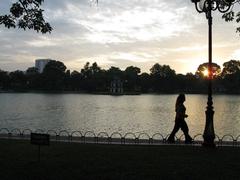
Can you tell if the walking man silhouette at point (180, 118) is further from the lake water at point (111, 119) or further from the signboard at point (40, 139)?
the lake water at point (111, 119)

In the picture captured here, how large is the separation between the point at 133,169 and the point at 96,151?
331 centimetres

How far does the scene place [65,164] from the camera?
40.5 feet

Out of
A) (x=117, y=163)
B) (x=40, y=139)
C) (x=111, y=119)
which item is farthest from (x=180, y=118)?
(x=111, y=119)

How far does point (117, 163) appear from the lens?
12.5 metres

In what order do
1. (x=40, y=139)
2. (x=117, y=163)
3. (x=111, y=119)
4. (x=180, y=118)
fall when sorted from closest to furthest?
1. (x=40, y=139)
2. (x=117, y=163)
3. (x=180, y=118)
4. (x=111, y=119)

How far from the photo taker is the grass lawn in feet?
36.1

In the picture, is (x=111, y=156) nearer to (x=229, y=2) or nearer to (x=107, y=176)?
(x=107, y=176)

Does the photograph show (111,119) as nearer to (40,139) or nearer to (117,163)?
(117,163)

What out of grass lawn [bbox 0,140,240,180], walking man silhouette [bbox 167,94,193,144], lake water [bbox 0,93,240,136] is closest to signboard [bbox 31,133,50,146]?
grass lawn [bbox 0,140,240,180]

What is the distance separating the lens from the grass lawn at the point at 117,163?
11.0m

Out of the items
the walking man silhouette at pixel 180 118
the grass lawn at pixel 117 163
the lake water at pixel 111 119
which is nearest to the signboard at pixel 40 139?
the grass lawn at pixel 117 163

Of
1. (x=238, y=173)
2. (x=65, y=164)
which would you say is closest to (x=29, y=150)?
(x=65, y=164)

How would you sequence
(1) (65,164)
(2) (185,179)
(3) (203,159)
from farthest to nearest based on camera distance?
1. (3) (203,159)
2. (1) (65,164)
3. (2) (185,179)

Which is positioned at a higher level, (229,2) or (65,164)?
(229,2)
